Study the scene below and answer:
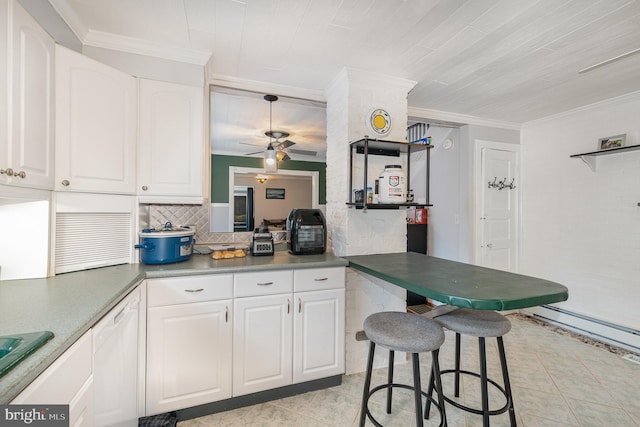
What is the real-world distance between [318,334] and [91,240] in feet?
5.06

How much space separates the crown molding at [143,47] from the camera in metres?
1.77

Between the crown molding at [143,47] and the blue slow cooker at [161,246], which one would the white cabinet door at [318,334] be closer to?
the blue slow cooker at [161,246]

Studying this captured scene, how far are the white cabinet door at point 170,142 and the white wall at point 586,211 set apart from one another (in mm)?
3717

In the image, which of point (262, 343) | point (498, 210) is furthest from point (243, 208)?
point (498, 210)

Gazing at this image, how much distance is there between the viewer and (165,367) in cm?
162

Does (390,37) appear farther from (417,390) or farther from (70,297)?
(70,297)

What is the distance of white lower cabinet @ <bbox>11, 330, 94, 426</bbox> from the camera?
72 cm

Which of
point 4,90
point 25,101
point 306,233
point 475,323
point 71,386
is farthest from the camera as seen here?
point 306,233

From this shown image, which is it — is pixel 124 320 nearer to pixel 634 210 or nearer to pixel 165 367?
pixel 165 367

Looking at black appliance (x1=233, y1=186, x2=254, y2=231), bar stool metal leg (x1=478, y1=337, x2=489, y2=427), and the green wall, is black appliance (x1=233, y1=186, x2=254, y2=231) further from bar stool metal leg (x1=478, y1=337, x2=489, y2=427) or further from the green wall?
bar stool metal leg (x1=478, y1=337, x2=489, y2=427)

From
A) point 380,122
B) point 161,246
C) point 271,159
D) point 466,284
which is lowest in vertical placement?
point 466,284

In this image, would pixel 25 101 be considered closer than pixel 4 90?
No

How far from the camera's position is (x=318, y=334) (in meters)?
1.95

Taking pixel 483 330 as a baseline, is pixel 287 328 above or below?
below
